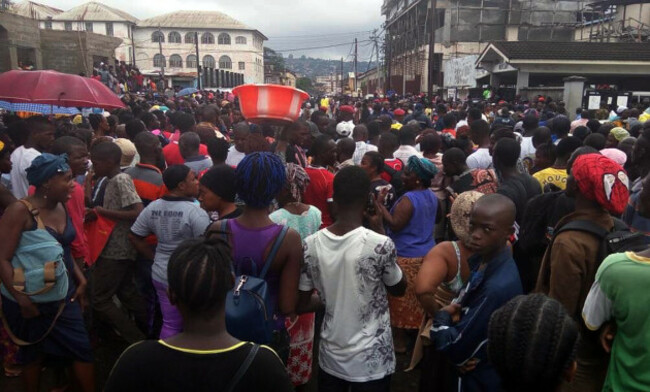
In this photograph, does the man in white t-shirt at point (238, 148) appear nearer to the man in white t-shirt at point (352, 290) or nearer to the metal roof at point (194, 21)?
the man in white t-shirt at point (352, 290)

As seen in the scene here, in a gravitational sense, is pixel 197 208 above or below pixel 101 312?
above

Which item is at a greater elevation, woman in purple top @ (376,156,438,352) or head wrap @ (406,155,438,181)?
head wrap @ (406,155,438,181)

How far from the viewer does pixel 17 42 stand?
19703 mm

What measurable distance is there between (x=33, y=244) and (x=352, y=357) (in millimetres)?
2094

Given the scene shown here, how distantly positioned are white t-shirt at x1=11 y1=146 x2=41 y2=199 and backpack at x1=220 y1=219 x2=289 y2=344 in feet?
11.8

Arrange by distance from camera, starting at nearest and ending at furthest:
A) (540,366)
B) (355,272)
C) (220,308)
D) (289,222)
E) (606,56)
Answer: (540,366)
(220,308)
(355,272)
(289,222)
(606,56)

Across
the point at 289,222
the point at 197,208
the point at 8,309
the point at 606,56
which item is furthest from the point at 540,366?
the point at 606,56

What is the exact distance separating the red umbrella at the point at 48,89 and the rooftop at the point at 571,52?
1800cm

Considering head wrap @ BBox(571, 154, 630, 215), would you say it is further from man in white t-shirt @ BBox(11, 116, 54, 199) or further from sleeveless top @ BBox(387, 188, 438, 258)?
man in white t-shirt @ BBox(11, 116, 54, 199)

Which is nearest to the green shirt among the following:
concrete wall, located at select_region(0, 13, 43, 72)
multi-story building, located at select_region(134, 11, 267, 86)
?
concrete wall, located at select_region(0, 13, 43, 72)

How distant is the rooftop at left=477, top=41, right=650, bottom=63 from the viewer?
67.5ft

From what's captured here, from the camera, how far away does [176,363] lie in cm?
166

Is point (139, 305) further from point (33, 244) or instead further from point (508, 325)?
point (508, 325)

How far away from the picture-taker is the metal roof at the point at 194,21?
77.1 m
